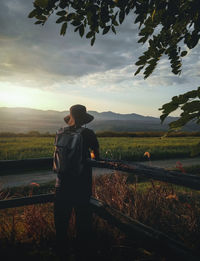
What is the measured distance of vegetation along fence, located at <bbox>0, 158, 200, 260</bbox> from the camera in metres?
2.26

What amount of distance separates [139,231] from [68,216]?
0.99 metres

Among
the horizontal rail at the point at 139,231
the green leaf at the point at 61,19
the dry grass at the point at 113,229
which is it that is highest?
the green leaf at the point at 61,19

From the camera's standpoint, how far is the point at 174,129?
6.05 ft

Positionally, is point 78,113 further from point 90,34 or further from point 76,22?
point 76,22

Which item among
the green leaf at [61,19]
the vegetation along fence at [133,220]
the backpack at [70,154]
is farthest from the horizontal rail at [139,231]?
the green leaf at [61,19]

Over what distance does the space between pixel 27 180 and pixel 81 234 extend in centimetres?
599

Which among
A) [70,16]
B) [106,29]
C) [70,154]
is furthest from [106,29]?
[70,154]

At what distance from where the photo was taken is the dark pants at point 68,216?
3.17 meters

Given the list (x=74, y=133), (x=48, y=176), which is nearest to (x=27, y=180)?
(x=48, y=176)

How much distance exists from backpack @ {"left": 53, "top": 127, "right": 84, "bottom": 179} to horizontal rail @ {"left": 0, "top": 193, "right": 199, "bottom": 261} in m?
0.59

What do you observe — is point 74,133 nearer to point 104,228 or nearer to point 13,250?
point 104,228

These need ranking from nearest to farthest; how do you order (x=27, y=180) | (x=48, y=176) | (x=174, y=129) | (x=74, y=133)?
(x=174, y=129) < (x=74, y=133) < (x=27, y=180) < (x=48, y=176)

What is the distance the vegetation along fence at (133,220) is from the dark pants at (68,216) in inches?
7.5

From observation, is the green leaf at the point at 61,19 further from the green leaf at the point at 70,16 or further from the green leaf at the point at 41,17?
the green leaf at the point at 41,17
